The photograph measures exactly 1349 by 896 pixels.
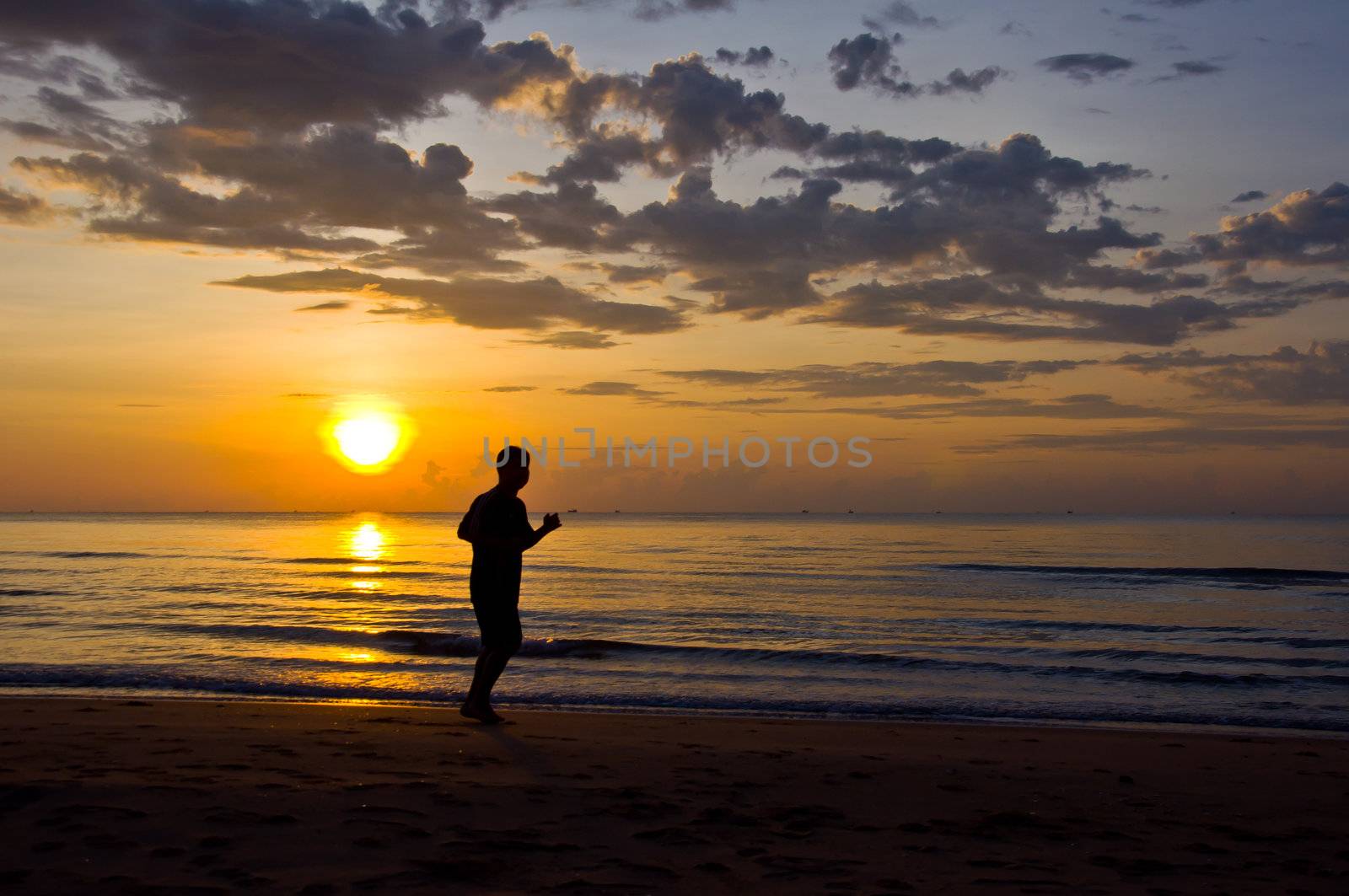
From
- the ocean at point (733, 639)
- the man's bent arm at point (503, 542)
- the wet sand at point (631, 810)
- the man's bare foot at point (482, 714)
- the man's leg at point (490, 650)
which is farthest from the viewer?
the ocean at point (733, 639)

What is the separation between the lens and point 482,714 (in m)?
9.56

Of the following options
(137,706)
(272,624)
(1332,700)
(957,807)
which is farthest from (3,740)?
(1332,700)

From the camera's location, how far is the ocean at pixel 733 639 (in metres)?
13.0

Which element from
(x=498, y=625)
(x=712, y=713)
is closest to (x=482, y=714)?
(x=498, y=625)

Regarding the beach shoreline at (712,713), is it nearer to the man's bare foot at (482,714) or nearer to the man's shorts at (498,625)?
the man's bare foot at (482,714)

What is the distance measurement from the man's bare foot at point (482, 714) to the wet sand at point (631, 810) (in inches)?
6.5

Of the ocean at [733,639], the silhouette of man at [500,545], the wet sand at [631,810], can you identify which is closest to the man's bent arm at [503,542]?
the silhouette of man at [500,545]

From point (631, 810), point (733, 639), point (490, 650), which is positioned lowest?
point (733, 639)

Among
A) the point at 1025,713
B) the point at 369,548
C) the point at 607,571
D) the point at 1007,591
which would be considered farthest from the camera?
the point at 369,548

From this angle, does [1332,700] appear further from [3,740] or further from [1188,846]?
[3,740]

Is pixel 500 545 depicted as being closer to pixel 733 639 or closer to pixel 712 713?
pixel 712 713

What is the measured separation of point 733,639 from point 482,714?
32.0ft

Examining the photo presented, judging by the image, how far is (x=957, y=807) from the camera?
21.9ft

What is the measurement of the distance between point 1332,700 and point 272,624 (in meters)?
18.0
